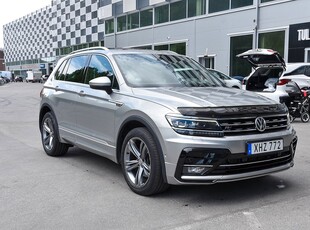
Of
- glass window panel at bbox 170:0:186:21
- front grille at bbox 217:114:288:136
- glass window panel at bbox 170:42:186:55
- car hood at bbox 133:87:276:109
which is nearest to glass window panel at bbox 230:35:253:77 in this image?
glass window panel at bbox 170:42:186:55

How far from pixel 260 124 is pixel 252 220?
0.97 m

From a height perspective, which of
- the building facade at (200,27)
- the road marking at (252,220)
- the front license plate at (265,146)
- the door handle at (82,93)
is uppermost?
the building facade at (200,27)

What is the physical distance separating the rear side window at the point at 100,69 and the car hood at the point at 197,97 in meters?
0.57

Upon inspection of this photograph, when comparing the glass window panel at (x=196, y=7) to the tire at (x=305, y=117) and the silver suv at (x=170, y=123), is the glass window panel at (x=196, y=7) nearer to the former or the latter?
the tire at (x=305, y=117)

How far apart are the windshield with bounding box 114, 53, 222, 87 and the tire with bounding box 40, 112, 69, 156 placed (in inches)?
74.7

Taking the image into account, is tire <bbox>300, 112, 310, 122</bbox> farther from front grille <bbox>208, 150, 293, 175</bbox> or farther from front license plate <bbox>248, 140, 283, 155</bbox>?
front license plate <bbox>248, 140, 283, 155</bbox>

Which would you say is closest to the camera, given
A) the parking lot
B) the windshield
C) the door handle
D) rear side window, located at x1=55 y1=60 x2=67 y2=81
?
the parking lot

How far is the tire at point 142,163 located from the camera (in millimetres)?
3861

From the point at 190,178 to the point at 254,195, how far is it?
919 mm

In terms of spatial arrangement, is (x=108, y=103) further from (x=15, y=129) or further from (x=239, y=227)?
(x=15, y=129)

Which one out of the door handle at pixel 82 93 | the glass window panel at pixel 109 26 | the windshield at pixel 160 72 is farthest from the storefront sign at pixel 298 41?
the glass window panel at pixel 109 26

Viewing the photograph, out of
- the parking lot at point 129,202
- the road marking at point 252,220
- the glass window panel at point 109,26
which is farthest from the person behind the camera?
the glass window panel at point 109,26

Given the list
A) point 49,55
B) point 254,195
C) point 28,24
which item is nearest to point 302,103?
point 254,195

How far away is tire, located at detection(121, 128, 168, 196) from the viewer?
386 centimetres
